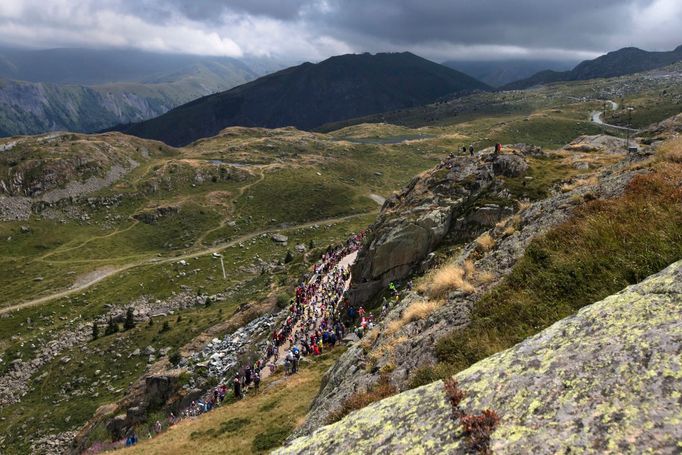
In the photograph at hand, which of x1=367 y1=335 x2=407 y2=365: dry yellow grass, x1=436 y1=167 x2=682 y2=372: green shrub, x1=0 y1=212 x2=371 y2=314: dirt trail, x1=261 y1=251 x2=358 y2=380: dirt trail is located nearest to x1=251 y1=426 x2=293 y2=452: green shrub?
x1=367 y1=335 x2=407 y2=365: dry yellow grass

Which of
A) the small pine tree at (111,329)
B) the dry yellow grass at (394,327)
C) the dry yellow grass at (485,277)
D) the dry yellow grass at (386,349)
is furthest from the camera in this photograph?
the small pine tree at (111,329)

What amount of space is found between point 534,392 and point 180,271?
12179 centimetres

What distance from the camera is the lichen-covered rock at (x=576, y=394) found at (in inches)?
223

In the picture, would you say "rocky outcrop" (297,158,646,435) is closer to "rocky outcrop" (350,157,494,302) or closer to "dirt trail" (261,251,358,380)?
"dirt trail" (261,251,358,380)

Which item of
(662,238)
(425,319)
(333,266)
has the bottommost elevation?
(333,266)

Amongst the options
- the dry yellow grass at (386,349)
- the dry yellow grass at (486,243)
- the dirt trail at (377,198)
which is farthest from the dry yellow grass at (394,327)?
the dirt trail at (377,198)

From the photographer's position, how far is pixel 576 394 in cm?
652

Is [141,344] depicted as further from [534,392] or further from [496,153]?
[534,392]

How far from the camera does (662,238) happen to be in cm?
996

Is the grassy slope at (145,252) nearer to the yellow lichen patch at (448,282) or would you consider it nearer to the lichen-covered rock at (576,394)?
the yellow lichen patch at (448,282)

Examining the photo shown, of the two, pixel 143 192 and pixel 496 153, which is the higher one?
pixel 496 153

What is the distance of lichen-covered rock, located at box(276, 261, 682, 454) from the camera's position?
18.6ft

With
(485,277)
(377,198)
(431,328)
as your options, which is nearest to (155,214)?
(377,198)

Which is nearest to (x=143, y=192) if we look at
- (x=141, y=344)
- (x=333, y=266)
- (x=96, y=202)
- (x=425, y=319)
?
(x=96, y=202)
